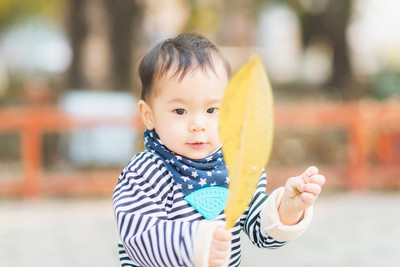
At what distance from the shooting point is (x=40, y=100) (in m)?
8.43

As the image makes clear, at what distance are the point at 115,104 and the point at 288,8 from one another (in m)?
8.04

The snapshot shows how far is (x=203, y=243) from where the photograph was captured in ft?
4.87

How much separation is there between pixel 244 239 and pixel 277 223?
3.14 meters

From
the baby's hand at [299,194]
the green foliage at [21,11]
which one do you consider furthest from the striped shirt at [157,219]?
the green foliage at [21,11]

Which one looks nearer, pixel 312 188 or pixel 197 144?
pixel 312 188

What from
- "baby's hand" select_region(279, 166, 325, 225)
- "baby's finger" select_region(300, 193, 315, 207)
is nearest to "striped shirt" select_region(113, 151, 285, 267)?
"baby's hand" select_region(279, 166, 325, 225)

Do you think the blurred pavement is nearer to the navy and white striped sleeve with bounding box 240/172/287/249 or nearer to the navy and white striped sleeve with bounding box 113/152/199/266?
the navy and white striped sleeve with bounding box 240/172/287/249

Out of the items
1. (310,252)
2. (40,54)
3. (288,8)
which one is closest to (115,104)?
(310,252)

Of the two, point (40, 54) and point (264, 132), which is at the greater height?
point (264, 132)

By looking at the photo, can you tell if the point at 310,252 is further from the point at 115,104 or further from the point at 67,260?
the point at 115,104

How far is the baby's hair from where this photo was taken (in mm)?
1757

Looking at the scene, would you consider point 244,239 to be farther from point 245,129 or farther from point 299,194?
point 245,129

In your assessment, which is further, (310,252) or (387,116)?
(387,116)

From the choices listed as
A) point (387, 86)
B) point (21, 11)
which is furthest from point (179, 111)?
point (21, 11)
